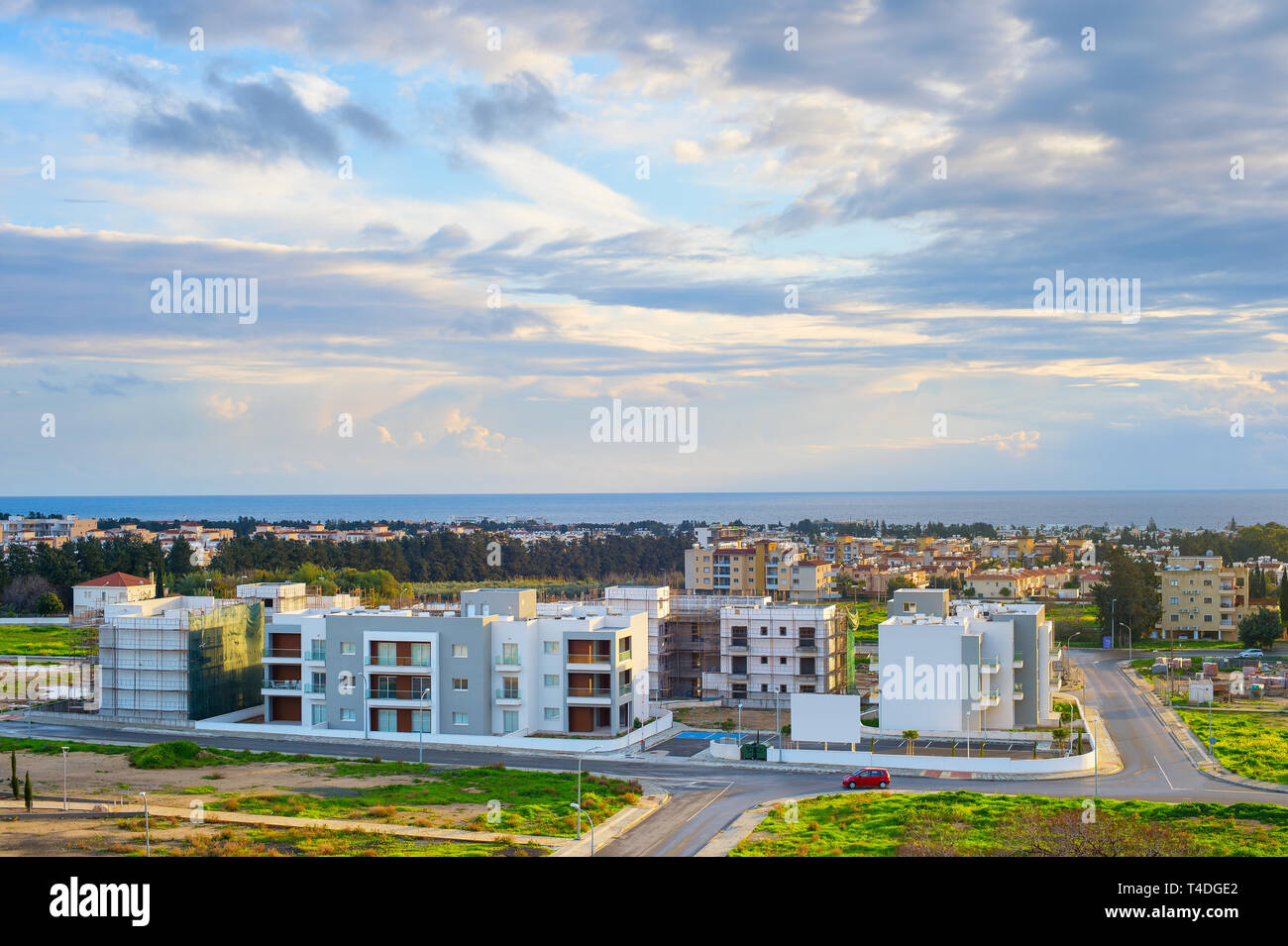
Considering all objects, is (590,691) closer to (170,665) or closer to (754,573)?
(170,665)

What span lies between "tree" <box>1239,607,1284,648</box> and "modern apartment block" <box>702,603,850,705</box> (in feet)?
111

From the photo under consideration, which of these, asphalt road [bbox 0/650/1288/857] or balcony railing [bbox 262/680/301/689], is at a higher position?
balcony railing [bbox 262/680/301/689]

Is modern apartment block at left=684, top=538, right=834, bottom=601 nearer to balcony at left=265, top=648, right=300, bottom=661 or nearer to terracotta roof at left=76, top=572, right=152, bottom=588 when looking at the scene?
terracotta roof at left=76, top=572, right=152, bottom=588

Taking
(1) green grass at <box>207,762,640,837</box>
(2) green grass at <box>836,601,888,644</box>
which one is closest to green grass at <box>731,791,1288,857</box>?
(1) green grass at <box>207,762,640,837</box>

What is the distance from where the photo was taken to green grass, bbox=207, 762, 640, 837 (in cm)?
3334

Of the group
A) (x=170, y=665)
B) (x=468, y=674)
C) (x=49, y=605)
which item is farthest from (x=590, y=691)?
(x=49, y=605)

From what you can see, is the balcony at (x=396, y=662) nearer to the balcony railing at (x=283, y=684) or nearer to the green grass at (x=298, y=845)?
the balcony railing at (x=283, y=684)

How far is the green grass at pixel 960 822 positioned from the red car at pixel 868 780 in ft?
4.06

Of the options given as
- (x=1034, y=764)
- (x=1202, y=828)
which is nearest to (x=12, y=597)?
(x=1034, y=764)

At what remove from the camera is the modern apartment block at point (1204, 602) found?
82.3 m

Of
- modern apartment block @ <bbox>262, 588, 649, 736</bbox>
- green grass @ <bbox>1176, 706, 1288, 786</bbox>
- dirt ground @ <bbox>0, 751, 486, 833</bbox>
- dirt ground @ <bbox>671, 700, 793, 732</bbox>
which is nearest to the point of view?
dirt ground @ <bbox>0, 751, 486, 833</bbox>

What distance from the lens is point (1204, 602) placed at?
8262cm
